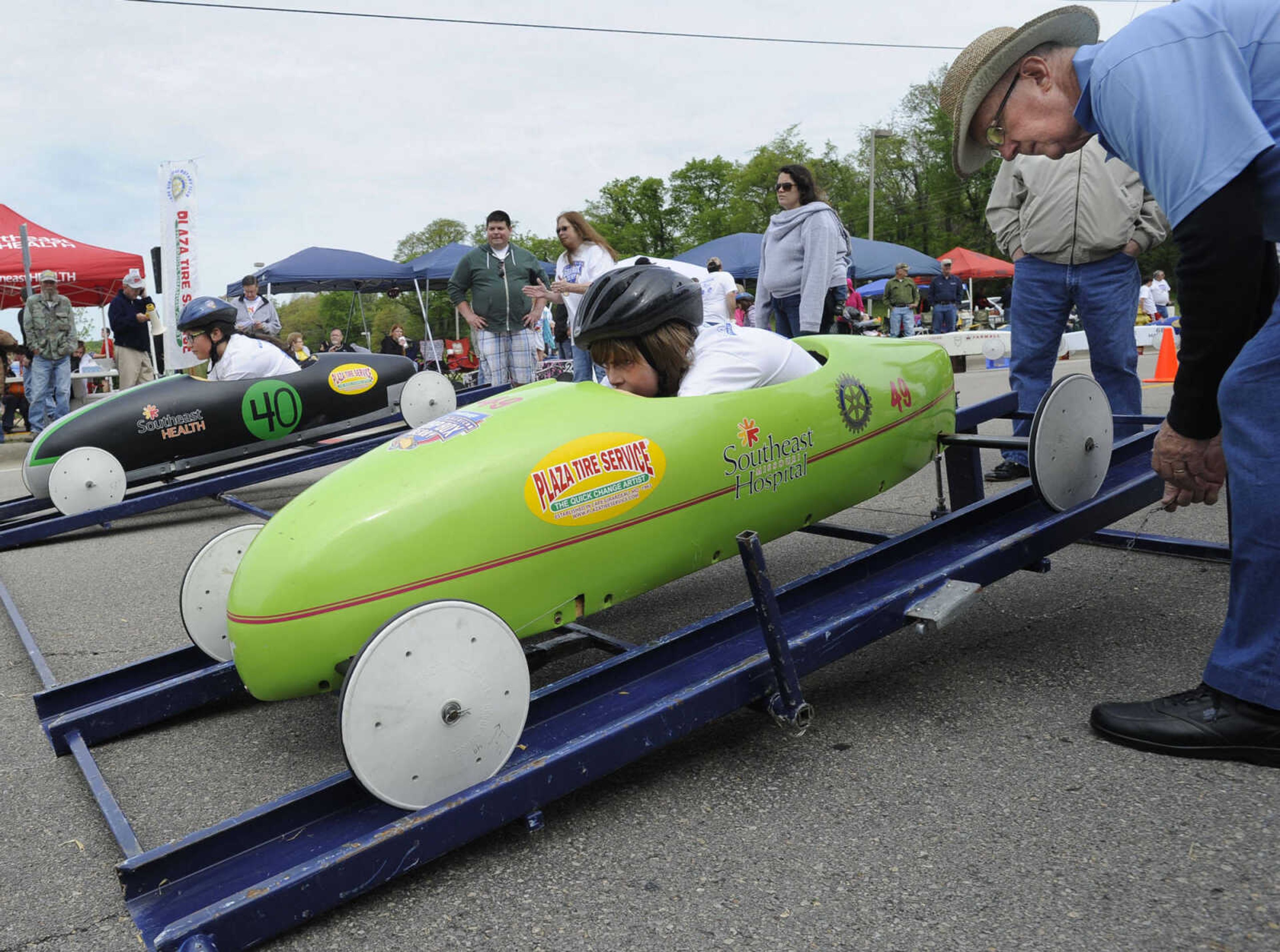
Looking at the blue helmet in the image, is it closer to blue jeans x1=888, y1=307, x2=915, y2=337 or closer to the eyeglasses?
the eyeglasses

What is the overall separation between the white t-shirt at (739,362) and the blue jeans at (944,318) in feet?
58.1

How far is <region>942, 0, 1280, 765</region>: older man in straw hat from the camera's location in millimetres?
2176

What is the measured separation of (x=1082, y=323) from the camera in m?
4.98

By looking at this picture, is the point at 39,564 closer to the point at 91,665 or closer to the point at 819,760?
the point at 91,665

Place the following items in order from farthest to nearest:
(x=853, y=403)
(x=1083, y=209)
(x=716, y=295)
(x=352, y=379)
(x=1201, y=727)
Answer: (x=352, y=379) → (x=716, y=295) → (x=1083, y=209) → (x=853, y=403) → (x=1201, y=727)

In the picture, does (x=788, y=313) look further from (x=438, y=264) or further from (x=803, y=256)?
(x=438, y=264)

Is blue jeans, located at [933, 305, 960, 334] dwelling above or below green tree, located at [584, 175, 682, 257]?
below

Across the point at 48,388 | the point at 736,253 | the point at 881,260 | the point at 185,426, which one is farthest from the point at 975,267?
the point at 185,426

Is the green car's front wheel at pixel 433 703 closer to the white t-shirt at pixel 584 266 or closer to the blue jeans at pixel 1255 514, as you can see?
the blue jeans at pixel 1255 514

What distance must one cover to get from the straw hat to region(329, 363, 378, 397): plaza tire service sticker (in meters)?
5.96

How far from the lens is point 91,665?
152 inches

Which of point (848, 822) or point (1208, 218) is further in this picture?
point (848, 822)

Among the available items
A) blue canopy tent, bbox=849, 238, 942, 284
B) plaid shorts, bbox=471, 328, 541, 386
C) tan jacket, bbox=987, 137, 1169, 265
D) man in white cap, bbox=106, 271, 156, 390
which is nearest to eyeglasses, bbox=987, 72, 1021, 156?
tan jacket, bbox=987, 137, 1169, 265

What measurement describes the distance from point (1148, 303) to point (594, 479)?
75.8 feet
